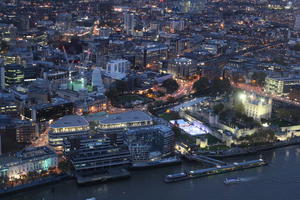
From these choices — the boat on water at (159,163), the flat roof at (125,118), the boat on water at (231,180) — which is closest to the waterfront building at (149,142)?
the boat on water at (159,163)

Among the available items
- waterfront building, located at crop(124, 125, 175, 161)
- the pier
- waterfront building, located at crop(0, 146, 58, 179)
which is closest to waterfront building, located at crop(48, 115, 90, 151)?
waterfront building, located at crop(0, 146, 58, 179)

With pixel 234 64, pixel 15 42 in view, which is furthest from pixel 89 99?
pixel 15 42

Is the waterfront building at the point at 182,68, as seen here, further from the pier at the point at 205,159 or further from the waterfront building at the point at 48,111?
the pier at the point at 205,159

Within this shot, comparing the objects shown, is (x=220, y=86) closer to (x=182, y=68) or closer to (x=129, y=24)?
(x=182, y=68)

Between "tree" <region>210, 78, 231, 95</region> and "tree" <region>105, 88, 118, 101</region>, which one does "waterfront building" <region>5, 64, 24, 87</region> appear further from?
"tree" <region>210, 78, 231, 95</region>

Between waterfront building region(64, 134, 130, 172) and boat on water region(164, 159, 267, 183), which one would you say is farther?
waterfront building region(64, 134, 130, 172)

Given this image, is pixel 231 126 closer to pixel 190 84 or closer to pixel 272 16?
pixel 190 84

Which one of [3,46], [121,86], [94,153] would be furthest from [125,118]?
[3,46]
